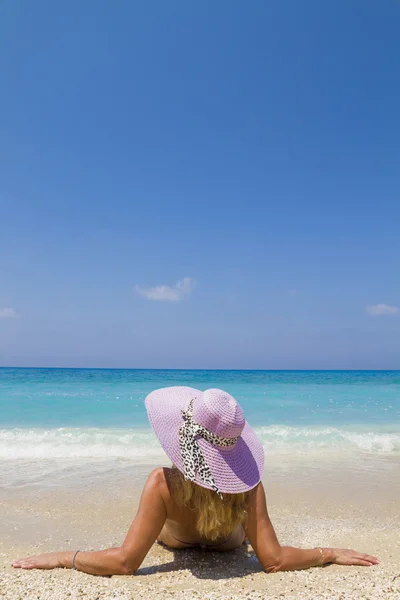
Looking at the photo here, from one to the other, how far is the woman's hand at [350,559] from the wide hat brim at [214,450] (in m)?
0.94

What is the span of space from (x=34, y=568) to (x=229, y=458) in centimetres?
152

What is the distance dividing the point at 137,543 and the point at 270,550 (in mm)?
845

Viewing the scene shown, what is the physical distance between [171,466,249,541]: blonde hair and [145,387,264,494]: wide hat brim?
5.5 inches

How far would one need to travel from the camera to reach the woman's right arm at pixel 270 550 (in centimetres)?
285

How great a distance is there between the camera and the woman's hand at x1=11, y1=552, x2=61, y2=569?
2949mm

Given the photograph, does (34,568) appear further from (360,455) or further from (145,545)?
(360,455)

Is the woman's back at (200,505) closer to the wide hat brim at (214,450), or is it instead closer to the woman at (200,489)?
the woman at (200,489)

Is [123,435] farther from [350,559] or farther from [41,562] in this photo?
[350,559]

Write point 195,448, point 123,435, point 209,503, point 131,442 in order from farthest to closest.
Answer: point 123,435 → point 131,442 → point 209,503 → point 195,448

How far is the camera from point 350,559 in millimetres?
3182

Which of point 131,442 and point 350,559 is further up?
point 350,559

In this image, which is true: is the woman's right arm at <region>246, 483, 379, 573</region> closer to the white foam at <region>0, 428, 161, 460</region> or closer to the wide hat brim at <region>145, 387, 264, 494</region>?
the wide hat brim at <region>145, 387, 264, 494</region>

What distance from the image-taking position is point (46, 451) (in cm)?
784

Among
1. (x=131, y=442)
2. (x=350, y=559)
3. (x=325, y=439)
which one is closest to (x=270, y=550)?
(x=350, y=559)
